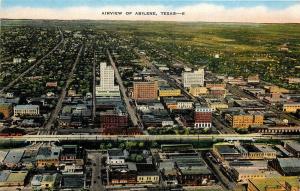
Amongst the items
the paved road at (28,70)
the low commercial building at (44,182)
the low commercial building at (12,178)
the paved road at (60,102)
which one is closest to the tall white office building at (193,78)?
the paved road at (60,102)

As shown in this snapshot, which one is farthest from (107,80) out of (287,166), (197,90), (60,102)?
(287,166)

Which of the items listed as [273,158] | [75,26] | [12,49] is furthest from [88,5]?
[273,158]

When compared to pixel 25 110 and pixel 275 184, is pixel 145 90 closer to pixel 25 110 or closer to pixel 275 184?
pixel 25 110

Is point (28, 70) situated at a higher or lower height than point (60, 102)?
higher

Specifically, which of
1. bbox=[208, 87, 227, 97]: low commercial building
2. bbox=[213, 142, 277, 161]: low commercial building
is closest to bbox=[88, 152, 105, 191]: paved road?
bbox=[213, 142, 277, 161]: low commercial building

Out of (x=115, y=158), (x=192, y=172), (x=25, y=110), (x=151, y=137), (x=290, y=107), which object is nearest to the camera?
(x=192, y=172)

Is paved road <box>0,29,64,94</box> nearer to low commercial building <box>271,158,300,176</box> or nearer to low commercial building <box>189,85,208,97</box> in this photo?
low commercial building <box>189,85,208,97</box>
